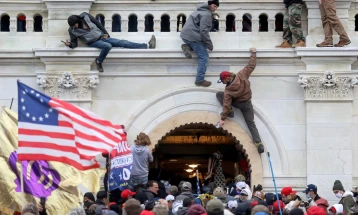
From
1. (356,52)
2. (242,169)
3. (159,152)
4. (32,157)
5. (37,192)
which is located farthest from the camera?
(159,152)

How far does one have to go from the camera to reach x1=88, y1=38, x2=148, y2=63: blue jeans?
2891cm

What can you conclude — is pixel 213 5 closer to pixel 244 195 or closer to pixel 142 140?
pixel 142 140

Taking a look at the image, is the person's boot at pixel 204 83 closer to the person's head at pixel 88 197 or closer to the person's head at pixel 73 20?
the person's head at pixel 73 20

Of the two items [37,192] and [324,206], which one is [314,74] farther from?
[37,192]

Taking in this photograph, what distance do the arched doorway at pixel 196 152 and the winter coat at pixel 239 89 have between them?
317cm

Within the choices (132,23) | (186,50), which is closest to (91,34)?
(132,23)

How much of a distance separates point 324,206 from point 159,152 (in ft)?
32.5

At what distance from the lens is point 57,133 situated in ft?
76.3

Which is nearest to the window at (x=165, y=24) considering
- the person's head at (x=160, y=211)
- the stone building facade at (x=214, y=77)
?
the stone building facade at (x=214, y=77)

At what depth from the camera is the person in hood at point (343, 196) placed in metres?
26.5

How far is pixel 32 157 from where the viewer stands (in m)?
23.0

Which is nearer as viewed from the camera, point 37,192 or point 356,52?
point 37,192

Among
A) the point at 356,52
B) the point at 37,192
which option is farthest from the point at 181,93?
the point at 37,192

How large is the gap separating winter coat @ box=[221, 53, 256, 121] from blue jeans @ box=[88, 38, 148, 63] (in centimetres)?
194
